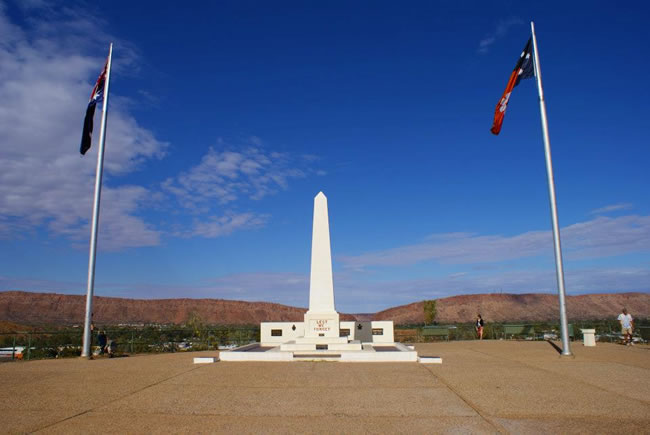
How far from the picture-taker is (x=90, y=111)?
1733 cm

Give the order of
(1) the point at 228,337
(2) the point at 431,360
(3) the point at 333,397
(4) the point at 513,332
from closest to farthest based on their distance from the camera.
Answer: (3) the point at 333,397 → (2) the point at 431,360 → (4) the point at 513,332 → (1) the point at 228,337

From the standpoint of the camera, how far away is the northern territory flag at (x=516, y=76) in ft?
52.7

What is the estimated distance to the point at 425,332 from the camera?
2527 cm

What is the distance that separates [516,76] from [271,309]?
95546 millimetres

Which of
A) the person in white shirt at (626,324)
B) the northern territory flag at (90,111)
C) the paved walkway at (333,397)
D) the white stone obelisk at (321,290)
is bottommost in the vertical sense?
the paved walkway at (333,397)

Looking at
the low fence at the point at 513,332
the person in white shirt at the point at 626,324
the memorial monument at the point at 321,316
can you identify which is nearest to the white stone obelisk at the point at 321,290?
the memorial monument at the point at 321,316

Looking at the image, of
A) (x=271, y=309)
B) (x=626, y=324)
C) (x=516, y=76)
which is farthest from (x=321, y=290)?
(x=271, y=309)

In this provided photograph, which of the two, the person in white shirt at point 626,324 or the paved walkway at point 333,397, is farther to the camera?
the person in white shirt at point 626,324

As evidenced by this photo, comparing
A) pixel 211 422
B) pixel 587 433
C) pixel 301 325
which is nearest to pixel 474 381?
pixel 587 433

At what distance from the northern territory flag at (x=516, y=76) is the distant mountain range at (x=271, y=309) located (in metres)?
74.8

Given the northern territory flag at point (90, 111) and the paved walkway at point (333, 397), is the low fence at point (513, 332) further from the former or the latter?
the northern territory flag at point (90, 111)

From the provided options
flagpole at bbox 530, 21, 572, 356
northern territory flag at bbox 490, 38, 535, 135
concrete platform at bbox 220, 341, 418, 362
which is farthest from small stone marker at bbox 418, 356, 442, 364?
northern territory flag at bbox 490, 38, 535, 135

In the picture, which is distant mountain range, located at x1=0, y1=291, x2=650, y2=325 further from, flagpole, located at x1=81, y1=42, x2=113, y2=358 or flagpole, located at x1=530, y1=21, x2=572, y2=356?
flagpole, located at x1=530, y1=21, x2=572, y2=356

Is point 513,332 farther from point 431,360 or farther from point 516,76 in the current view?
point 516,76
